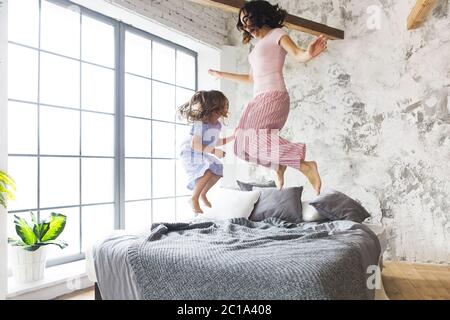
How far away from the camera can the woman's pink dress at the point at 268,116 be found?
99 centimetres

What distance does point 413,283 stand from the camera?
3.12m

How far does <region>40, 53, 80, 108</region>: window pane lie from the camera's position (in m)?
3.06

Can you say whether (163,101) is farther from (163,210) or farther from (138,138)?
(163,210)

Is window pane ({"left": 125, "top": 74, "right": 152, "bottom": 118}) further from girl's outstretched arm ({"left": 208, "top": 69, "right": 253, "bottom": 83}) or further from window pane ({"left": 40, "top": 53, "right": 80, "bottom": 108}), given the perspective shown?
girl's outstretched arm ({"left": 208, "top": 69, "right": 253, "bottom": 83})

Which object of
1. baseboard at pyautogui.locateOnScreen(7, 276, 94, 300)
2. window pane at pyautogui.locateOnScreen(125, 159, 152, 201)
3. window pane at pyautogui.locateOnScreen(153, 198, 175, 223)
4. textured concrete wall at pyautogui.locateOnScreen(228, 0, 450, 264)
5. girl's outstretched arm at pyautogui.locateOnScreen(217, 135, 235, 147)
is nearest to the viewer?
girl's outstretched arm at pyautogui.locateOnScreen(217, 135, 235, 147)

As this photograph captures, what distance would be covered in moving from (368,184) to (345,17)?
5.94ft

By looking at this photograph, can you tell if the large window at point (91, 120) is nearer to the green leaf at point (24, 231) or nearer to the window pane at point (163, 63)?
the window pane at point (163, 63)

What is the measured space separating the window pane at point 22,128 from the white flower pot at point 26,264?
772 millimetres

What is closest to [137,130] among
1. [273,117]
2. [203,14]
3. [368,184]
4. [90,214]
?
[90,214]

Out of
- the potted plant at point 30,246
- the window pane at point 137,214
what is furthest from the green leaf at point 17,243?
the window pane at point 137,214

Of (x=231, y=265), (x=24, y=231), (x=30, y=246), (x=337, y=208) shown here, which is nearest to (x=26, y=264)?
(x=30, y=246)

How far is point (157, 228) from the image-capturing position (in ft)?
7.78

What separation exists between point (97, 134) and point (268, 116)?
2831 mm

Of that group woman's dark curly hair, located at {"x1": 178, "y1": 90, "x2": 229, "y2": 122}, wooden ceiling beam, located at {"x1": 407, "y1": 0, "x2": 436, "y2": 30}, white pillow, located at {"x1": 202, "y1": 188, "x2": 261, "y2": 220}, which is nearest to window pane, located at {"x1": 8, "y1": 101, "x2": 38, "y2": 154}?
white pillow, located at {"x1": 202, "y1": 188, "x2": 261, "y2": 220}
